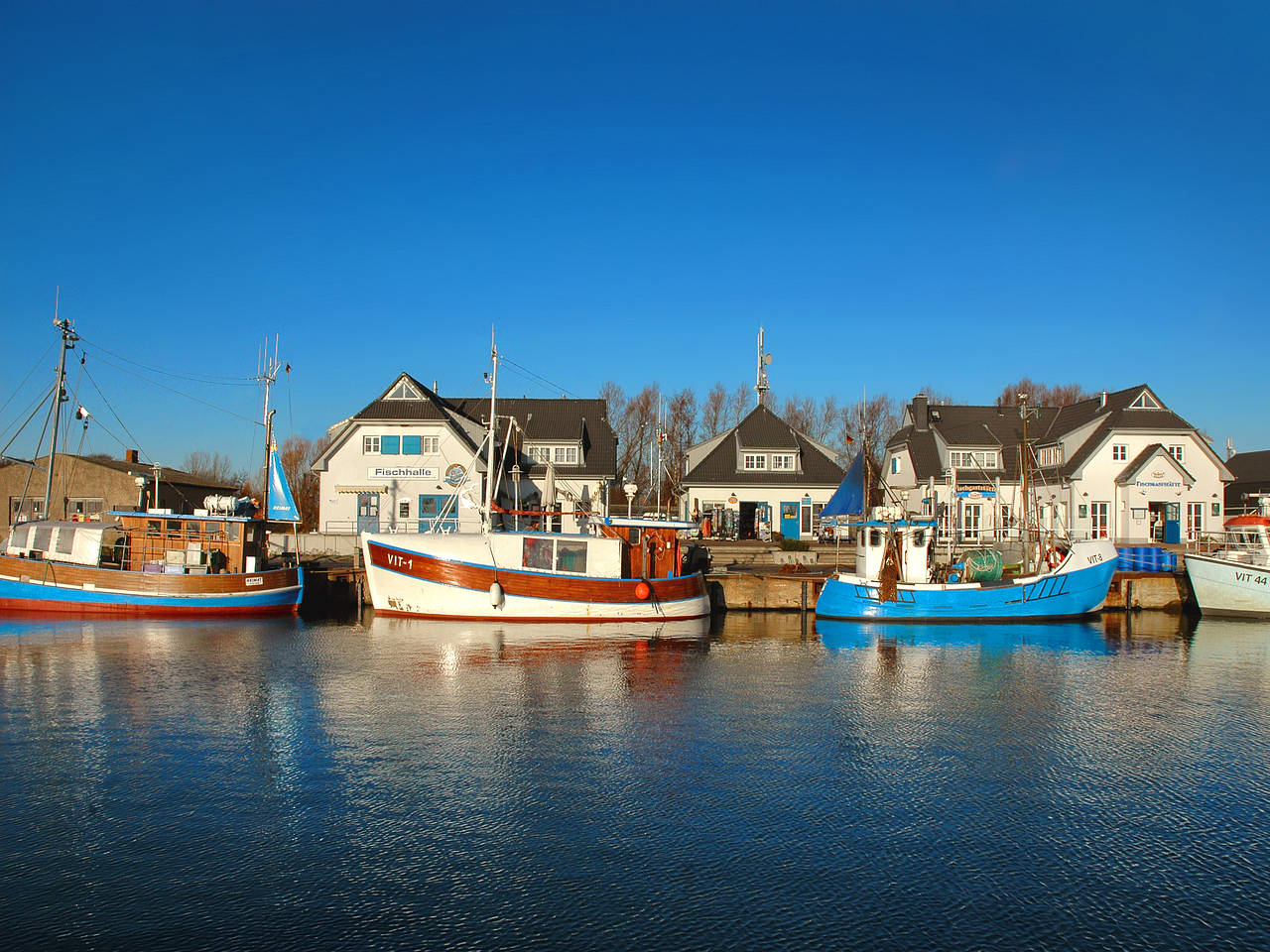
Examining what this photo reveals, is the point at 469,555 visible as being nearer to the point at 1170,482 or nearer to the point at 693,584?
the point at 693,584

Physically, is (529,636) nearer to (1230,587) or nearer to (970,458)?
(1230,587)

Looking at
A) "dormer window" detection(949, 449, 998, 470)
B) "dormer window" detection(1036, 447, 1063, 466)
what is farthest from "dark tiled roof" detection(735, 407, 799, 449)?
"dormer window" detection(1036, 447, 1063, 466)

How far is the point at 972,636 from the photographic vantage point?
94.0 ft

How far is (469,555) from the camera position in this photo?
28938mm

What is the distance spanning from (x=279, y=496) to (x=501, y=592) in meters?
12.8

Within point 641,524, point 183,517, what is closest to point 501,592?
point 641,524

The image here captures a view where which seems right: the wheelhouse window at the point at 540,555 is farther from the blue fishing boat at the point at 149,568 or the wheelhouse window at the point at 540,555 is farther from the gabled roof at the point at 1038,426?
the gabled roof at the point at 1038,426

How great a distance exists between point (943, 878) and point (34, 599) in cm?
3029

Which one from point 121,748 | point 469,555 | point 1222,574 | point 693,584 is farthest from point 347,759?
point 1222,574

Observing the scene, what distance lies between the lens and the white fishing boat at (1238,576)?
32.9 metres

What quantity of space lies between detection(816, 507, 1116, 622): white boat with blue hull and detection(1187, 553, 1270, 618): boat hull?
13.4ft

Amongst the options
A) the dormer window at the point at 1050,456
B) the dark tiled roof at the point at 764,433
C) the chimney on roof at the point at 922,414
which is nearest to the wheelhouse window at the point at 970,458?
the dormer window at the point at 1050,456

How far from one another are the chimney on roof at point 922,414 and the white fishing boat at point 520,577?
34550 millimetres

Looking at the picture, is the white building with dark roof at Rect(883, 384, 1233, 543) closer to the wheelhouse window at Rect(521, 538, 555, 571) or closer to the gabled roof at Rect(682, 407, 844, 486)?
the gabled roof at Rect(682, 407, 844, 486)
